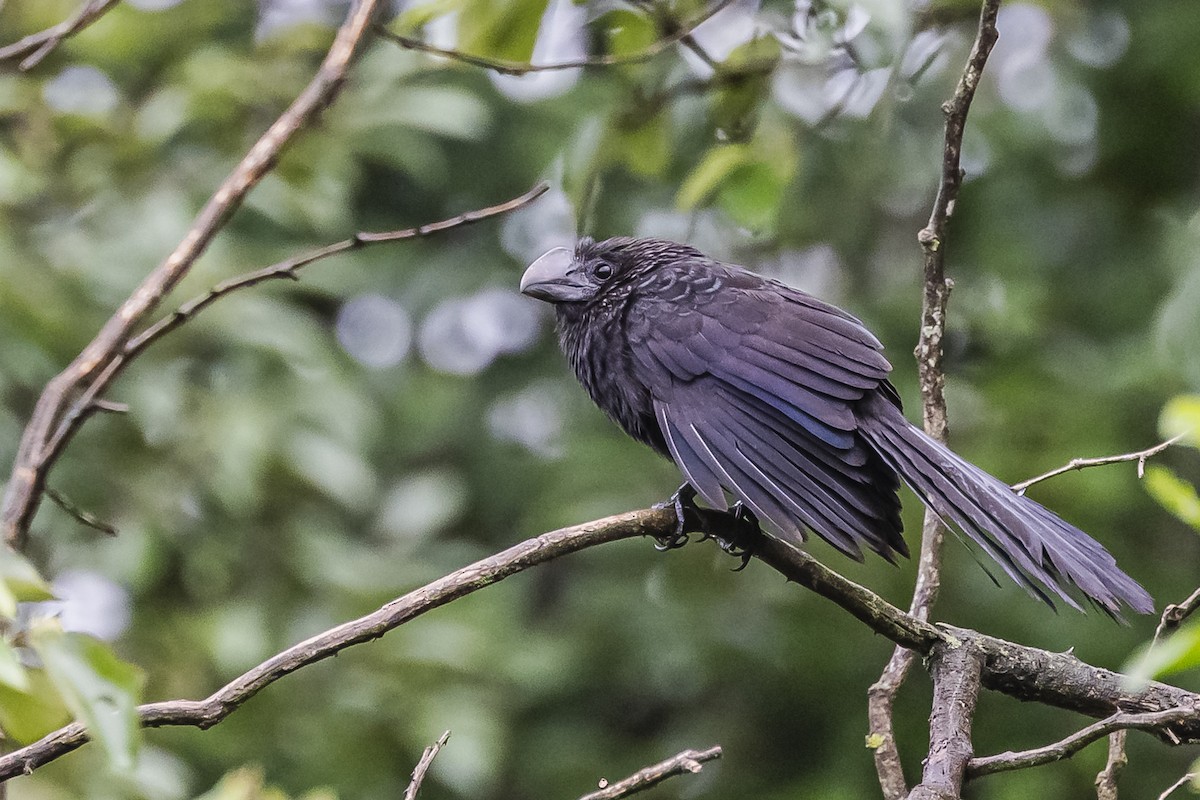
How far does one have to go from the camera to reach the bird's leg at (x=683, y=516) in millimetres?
2432

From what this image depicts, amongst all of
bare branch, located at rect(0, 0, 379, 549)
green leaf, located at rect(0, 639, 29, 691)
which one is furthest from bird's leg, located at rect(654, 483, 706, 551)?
green leaf, located at rect(0, 639, 29, 691)

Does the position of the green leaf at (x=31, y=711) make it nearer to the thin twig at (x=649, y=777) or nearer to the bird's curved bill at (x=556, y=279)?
the thin twig at (x=649, y=777)

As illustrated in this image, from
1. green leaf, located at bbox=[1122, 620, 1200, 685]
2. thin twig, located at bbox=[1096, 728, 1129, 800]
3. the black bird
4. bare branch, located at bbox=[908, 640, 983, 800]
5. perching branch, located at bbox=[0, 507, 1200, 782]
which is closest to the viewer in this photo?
green leaf, located at bbox=[1122, 620, 1200, 685]

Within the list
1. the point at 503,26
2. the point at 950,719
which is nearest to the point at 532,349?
the point at 503,26

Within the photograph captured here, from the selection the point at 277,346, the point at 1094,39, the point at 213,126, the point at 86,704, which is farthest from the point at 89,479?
the point at 1094,39

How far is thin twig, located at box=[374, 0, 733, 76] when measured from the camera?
264 cm

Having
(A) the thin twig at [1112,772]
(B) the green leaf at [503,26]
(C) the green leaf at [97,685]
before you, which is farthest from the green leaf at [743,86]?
(C) the green leaf at [97,685]

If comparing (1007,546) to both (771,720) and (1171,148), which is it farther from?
(1171,148)

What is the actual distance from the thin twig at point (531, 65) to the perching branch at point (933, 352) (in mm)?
811

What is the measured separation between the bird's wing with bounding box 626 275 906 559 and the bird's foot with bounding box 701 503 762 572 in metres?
0.09

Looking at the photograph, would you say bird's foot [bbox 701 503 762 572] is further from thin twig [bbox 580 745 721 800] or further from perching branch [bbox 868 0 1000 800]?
thin twig [bbox 580 745 721 800]

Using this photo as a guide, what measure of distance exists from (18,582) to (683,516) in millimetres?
1533

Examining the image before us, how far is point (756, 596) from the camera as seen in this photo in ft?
15.9

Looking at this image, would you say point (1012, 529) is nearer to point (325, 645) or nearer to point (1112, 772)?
point (1112, 772)
